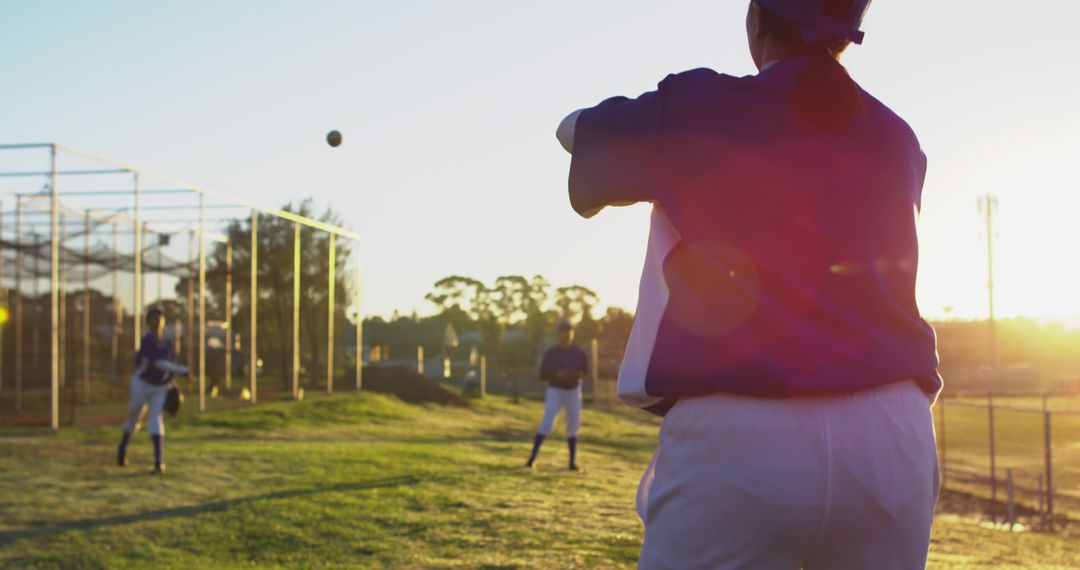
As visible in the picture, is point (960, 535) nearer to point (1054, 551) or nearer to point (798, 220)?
point (1054, 551)

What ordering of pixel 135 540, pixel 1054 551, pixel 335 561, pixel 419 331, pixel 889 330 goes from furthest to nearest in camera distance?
pixel 419 331 → pixel 1054 551 → pixel 135 540 → pixel 335 561 → pixel 889 330

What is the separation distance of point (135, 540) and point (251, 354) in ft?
54.1

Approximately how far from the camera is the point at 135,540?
29.8 feet

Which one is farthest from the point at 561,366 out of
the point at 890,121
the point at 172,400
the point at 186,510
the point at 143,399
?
the point at 890,121

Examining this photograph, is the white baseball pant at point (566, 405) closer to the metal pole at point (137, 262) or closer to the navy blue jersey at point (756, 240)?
the metal pole at point (137, 262)

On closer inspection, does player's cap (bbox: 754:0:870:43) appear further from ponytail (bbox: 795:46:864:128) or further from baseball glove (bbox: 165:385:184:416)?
baseball glove (bbox: 165:385:184:416)

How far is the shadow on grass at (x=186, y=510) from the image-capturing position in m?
9.32

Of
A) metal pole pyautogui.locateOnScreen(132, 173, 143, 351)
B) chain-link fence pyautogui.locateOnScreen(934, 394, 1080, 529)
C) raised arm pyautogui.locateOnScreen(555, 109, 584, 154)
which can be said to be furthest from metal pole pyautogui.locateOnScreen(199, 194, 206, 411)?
raised arm pyautogui.locateOnScreen(555, 109, 584, 154)

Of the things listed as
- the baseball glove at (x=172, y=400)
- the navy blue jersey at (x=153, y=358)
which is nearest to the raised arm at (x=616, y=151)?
the navy blue jersey at (x=153, y=358)

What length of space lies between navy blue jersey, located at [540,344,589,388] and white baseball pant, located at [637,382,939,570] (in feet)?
46.6

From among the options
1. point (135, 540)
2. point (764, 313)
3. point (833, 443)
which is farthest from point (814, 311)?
point (135, 540)

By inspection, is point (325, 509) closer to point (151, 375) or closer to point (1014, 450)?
point (151, 375)

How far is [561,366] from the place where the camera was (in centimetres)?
1622

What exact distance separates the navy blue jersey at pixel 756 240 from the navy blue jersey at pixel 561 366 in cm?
1416
